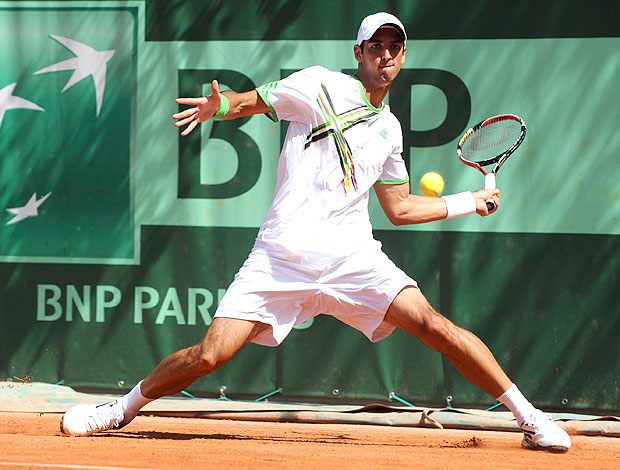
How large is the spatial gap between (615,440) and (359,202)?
212 centimetres

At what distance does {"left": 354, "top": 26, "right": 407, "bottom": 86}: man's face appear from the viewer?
3822 millimetres

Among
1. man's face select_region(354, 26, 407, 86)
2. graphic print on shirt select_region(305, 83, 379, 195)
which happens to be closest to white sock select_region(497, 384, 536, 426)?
graphic print on shirt select_region(305, 83, 379, 195)

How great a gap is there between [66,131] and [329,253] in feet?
8.26

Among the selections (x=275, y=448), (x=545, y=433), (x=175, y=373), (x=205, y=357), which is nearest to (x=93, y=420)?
(x=175, y=373)

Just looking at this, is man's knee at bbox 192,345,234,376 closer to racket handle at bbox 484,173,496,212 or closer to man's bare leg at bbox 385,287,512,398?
man's bare leg at bbox 385,287,512,398

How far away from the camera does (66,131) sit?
5473mm

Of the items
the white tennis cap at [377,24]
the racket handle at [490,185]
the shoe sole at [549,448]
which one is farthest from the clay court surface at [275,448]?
the white tennis cap at [377,24]

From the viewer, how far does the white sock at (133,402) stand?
12.6ft

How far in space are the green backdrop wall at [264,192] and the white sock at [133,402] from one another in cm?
143

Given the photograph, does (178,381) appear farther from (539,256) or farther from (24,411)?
(539,256)

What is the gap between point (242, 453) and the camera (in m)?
3.68

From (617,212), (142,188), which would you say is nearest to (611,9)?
(617,212)

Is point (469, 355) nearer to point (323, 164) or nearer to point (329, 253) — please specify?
point (329, 253)

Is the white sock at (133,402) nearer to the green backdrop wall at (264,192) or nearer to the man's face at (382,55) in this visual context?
the green backdrop wall at (264,192)
